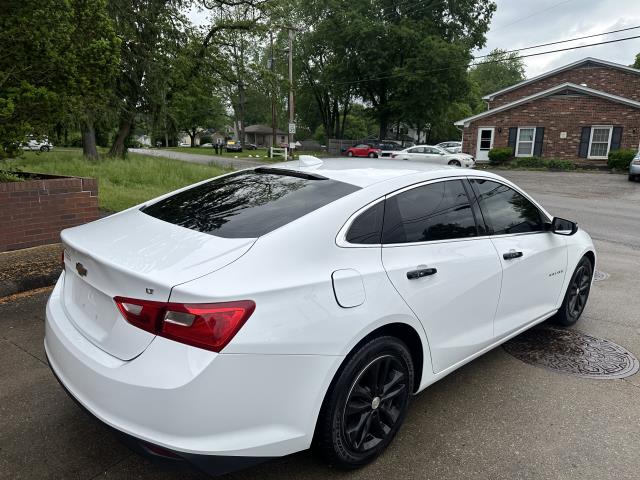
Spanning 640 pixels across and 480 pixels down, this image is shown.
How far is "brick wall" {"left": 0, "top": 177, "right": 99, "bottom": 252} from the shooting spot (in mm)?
5797

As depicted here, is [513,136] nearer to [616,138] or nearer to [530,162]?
[530,162]

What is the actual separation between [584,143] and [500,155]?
15.2ft

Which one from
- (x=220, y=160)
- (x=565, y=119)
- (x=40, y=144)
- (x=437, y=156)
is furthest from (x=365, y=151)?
(x=40, y=144)

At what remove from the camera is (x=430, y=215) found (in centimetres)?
297

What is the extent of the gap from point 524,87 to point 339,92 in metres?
18.6

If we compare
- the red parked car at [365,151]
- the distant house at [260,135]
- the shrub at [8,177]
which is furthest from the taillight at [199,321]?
the distant house at [260,135]

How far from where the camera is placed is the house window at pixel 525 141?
3006cm

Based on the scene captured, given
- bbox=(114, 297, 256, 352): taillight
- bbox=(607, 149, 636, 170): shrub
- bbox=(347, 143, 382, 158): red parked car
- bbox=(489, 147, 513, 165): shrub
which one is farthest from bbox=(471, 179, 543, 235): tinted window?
bbox=(347, 143, 382, 158): red parked car

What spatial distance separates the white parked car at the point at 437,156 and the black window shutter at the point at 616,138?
24.9 ft

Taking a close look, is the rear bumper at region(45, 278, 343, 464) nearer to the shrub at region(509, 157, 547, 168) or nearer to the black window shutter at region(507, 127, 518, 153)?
the shrub at region(509, 157, 547, 168)

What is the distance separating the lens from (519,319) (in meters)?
3.59

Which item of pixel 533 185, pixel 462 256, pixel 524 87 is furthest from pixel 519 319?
pixel 524 87

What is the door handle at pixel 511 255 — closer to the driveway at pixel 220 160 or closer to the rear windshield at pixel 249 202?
the rear windshield at pixel 249 202

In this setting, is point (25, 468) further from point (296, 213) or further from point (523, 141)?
point (523, 141)
